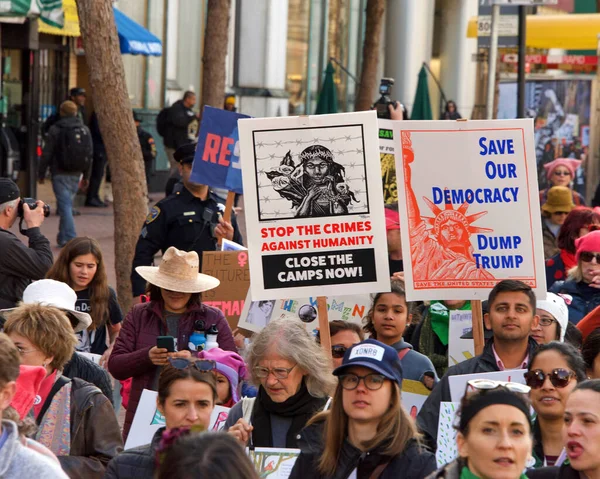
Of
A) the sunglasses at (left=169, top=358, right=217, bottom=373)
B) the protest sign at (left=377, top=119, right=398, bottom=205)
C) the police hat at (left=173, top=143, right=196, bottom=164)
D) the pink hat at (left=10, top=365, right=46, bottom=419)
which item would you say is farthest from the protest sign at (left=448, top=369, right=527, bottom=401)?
the police hat at (left=173, top=143, right=196, bottom=164)

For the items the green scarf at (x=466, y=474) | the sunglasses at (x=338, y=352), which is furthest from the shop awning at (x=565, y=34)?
the green scarf at (x=466, y=474)

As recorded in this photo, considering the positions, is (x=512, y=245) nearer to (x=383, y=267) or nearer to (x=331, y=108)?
(x=383, y=267)

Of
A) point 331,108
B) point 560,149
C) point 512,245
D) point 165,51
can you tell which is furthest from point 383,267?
point 165,51

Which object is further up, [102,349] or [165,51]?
[165,51]

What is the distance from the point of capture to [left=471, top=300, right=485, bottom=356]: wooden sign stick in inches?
264

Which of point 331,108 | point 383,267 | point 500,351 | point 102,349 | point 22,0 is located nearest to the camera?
point 500,351

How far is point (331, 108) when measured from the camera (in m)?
24.2

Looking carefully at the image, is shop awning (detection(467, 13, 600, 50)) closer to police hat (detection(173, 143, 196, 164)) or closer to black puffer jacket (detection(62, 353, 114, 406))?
police hat (detection(173, 143, 196, 164))

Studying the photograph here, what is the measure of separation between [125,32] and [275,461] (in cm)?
1627

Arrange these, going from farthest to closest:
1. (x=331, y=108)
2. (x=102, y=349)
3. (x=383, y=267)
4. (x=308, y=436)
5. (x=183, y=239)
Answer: (x=331, y=108)
(x=183, y=239)
(x=102, y=349)
(x=383, y=267)
(x=308, y=436)

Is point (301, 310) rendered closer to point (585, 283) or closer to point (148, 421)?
point (585, 283)

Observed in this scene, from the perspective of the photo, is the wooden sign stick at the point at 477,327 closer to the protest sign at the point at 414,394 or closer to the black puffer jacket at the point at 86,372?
the protest sign at the point at 414,394

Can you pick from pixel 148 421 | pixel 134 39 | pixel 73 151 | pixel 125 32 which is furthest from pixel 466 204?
pixel 125 32

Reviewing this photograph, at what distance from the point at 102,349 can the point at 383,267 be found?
1.89 m
